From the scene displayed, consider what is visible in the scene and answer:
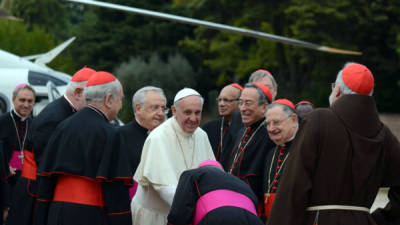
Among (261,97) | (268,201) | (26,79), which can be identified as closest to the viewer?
(268,201)

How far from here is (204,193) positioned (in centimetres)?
316

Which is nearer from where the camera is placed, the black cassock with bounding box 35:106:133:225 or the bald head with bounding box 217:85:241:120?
the black cassock with bounding box 35:106:133:225

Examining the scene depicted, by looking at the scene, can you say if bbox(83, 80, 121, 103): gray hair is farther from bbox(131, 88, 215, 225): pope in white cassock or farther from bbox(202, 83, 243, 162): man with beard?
bbox(202, 83, 243, 162): man with beard

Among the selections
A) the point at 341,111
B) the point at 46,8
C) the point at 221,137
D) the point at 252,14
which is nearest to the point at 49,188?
the point at 341,111

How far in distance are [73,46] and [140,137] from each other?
2996 cm

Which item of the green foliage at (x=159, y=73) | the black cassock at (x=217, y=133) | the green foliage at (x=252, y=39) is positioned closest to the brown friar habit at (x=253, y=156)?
the black cassock at (x=217, y=133)

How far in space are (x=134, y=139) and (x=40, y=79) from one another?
7.62 meters

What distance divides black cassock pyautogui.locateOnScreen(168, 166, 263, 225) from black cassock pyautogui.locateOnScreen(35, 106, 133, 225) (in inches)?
33.3

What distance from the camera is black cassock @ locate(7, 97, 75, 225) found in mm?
4867

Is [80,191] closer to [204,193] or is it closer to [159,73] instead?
[204,193]

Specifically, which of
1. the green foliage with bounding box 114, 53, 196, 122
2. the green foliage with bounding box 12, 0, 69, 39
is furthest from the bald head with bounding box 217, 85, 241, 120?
the green foliage with bounding box 12, 0, 69, 39

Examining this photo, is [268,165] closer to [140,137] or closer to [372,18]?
[140,137]

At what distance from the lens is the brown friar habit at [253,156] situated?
5.09 metres

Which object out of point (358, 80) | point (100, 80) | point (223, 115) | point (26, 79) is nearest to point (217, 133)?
point (223, 115)
